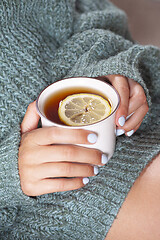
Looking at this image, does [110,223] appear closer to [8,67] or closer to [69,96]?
[69,96]

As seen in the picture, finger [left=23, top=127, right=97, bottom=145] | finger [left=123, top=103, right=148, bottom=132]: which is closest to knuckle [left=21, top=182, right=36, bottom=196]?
finger [left=23, top=127, right=97, bottom=145]

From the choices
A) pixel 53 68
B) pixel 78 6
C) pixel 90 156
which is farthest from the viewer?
pixel 78 6

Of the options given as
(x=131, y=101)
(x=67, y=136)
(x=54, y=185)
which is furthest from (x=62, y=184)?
(x=131, y=101)

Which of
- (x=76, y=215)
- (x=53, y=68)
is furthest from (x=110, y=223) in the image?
(x=53, y=68)

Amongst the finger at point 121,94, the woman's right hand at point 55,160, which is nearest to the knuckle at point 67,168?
the woman's right hand at point 55,160

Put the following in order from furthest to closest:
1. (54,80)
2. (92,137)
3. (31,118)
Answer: (54,80)
(31,118)
(92,137)

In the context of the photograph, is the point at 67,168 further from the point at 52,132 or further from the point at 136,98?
the point at 136,98

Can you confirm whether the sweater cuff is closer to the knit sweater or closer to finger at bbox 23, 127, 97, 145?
the knit sweater

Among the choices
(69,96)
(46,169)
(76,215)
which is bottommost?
(76,215)
